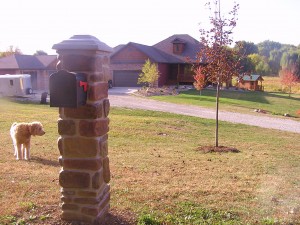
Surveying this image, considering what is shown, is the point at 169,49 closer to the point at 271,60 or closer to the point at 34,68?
the point at 34,68

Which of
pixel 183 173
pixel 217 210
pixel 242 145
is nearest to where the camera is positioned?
pixel 217 210

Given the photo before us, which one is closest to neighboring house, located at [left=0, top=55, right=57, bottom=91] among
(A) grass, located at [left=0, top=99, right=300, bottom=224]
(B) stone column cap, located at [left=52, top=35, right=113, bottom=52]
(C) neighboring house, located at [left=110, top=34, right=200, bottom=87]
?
(C) neighboring house, located at [left=110, top=34, right=200, bottom=87]

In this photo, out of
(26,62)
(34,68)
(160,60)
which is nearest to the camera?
(34,68)

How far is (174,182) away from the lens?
5.73m

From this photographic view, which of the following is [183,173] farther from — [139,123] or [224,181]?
[139,123]

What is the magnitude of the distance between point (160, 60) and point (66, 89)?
35.1 meters

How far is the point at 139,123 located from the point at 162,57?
87.9ft

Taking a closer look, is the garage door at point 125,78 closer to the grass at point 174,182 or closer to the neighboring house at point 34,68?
the neighboring house at point 34,68

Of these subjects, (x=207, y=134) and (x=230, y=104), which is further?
(x=230, y=104)

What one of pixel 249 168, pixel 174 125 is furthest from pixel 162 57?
pixel 249 168

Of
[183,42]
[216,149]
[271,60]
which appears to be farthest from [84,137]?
[271,60]

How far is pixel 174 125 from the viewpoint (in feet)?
47.8

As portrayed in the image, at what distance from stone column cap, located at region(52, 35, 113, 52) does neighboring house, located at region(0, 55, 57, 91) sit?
33790 mm

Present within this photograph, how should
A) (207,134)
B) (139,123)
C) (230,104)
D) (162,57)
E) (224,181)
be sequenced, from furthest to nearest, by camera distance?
1. (162,57)
2. (230,104)
3. (139,123)
4. (207,134)
5. (224,181)
